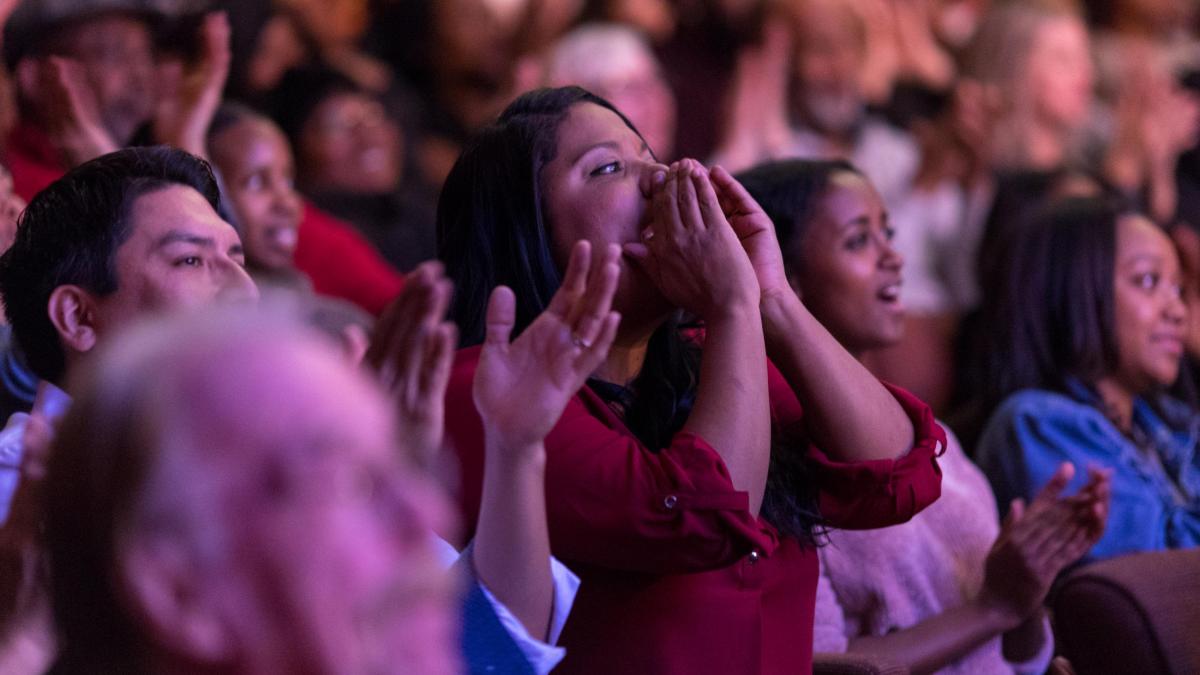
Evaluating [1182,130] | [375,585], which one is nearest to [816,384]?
[375,585]

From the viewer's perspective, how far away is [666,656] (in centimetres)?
154

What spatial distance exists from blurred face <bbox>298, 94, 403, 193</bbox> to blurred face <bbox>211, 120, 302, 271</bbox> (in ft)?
2.74

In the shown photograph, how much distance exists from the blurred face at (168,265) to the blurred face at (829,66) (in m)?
2.69

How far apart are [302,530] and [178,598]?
0.09m

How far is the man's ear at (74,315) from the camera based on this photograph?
164 centimetres

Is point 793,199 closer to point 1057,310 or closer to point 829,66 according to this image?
Result: point 1057,310

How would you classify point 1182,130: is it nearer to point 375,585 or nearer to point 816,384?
point 816,384

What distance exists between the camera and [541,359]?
131cm

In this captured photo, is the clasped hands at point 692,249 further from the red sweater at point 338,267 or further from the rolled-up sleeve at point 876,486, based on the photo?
the red sweater at point 338,267

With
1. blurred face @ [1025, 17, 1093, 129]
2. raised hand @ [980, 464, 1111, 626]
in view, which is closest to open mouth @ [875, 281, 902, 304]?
raised hand @ [980, 464, 1111, 626]

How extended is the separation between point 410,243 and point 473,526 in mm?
2293

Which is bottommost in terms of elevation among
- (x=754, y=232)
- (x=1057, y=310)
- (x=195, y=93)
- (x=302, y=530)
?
(x=1057, y=310)

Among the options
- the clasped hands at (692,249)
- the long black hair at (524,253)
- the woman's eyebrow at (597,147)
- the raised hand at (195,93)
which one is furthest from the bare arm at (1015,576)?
the raised hand at (195,93)

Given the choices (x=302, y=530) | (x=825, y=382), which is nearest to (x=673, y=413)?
(x=825, y=382)
